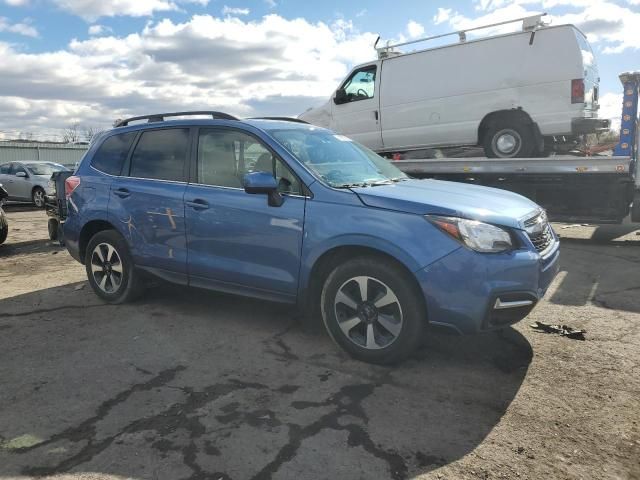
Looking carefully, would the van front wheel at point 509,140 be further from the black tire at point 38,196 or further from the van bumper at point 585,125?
the black tire at point 38,196

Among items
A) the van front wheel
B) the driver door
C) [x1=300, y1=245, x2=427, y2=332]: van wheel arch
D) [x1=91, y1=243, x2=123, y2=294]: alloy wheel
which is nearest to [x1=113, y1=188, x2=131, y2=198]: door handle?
[x1=91, y1=243, x2=123, y2=294]: alloy wheel

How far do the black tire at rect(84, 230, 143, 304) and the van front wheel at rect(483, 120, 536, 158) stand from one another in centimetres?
584

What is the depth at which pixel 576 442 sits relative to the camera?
110 inches

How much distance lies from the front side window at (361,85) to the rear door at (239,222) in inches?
204

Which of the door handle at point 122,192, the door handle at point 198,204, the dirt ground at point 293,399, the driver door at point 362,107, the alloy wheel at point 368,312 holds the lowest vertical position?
the dirt ground at point 293,399

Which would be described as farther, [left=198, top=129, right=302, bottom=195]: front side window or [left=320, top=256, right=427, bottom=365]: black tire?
[left=198, top=129, right=302, bottom=195]: front side window

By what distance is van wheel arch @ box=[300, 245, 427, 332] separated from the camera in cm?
364

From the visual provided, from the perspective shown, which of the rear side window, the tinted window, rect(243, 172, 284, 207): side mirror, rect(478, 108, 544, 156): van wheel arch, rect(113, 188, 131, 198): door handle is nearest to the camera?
rect(243, 172, 284, 207): side mirror

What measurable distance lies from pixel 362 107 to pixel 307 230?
597 centimetres

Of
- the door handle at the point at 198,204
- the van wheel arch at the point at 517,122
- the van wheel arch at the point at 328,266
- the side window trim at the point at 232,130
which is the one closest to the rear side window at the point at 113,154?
the side window trim at the point at 232,130

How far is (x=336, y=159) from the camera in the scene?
A: 4.46m

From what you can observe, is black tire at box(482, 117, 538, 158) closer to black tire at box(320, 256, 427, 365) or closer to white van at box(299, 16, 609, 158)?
white van at box(299, 16, 609, 158)

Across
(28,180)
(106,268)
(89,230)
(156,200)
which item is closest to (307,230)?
(156,200)

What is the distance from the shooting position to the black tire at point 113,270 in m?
5.17
